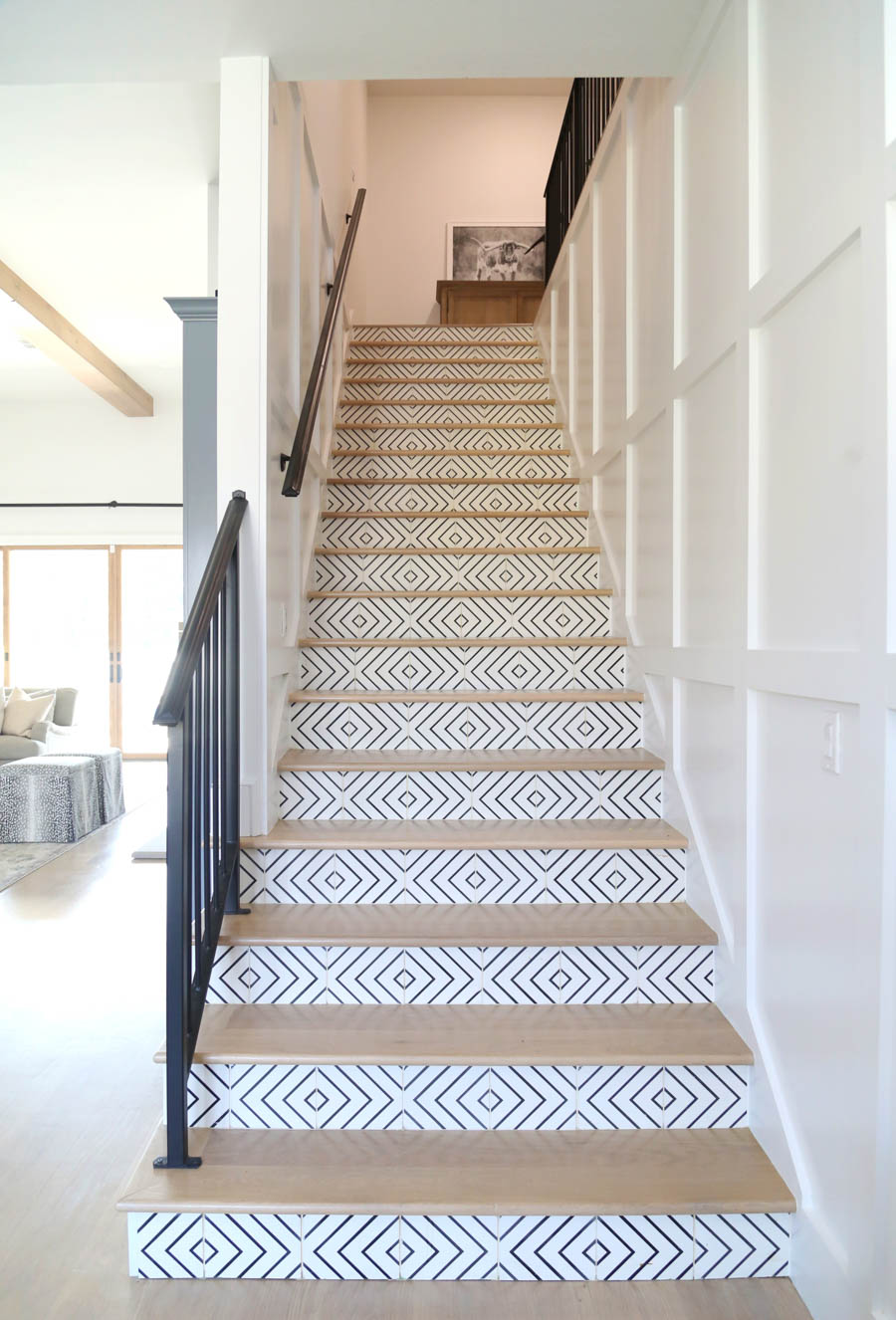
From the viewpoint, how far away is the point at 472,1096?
6.12ft

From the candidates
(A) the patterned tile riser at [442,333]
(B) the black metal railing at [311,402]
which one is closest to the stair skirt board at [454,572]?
(B) the black metal railing at [311,402]

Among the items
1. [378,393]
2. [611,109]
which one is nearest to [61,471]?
[378,393]

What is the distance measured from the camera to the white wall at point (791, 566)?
1.35 meters

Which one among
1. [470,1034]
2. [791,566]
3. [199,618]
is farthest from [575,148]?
[470,1034]

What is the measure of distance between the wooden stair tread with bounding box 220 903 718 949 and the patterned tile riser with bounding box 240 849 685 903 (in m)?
0.02

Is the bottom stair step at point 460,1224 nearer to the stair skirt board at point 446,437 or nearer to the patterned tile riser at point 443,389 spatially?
the stair skirt board at point 446,437

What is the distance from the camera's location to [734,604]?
197 centimetres

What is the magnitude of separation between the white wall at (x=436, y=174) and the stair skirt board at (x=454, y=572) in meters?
4.36

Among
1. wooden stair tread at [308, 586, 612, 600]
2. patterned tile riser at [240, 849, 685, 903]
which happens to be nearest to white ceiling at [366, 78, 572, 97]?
wooden stair tread at [308, 586, 612, 600]

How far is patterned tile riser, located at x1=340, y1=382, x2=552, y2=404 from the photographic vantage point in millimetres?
4703

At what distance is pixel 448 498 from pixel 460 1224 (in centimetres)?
284

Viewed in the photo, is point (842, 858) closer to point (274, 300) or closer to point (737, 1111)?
point (737, 1111)

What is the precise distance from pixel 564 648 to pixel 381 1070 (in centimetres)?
165

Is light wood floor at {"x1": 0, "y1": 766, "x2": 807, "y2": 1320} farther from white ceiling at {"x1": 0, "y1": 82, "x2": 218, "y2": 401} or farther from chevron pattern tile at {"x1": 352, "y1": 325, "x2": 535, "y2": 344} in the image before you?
chevron pattern tile at {"x1": 352, "y1": 325, "x2": 535, "y2": 344}
